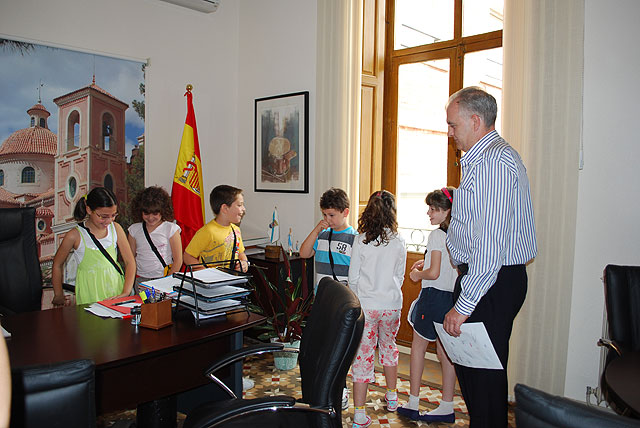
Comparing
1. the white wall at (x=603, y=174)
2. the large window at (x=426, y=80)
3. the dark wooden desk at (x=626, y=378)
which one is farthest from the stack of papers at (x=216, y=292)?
the large window at (x=426, y=80)

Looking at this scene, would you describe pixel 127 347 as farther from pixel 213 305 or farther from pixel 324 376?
pixel 324 376

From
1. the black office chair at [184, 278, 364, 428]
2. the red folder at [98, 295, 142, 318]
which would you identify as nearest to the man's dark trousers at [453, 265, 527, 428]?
the black office chair at [184, 278, 364, 428]

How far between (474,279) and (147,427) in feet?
5.43

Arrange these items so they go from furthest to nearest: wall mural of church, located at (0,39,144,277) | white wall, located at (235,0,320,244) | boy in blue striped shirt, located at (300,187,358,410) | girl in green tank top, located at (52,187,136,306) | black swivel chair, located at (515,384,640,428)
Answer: white wall, located at (235,0,320,244) < wall mural of church, located at (0,39,144,277) < boy in blue striped shirt, located at (300,187,358,410) < girl in green tank top, located at (52,187,136,306) < black swivel chair, located at (515,384,640,428)

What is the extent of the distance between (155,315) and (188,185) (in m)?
2.44

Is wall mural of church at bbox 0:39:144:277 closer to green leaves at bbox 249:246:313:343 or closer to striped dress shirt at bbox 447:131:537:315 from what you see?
green leaves at bbox 249:246:313:343

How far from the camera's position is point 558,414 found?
83cm

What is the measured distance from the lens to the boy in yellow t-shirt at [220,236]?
10.9 ft

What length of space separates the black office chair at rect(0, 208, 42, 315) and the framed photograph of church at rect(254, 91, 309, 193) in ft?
7.54

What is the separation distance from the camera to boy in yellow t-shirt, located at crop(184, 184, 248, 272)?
3.31m

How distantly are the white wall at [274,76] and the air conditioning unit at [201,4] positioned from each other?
436 millimetres

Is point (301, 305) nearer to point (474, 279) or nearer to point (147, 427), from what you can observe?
point (147, 427)

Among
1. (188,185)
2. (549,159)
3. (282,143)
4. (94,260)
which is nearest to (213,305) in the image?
(94,260)

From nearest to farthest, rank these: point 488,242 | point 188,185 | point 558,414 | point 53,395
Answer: point 558,414 < point 53,395 < point 488,242 < point 188,185
